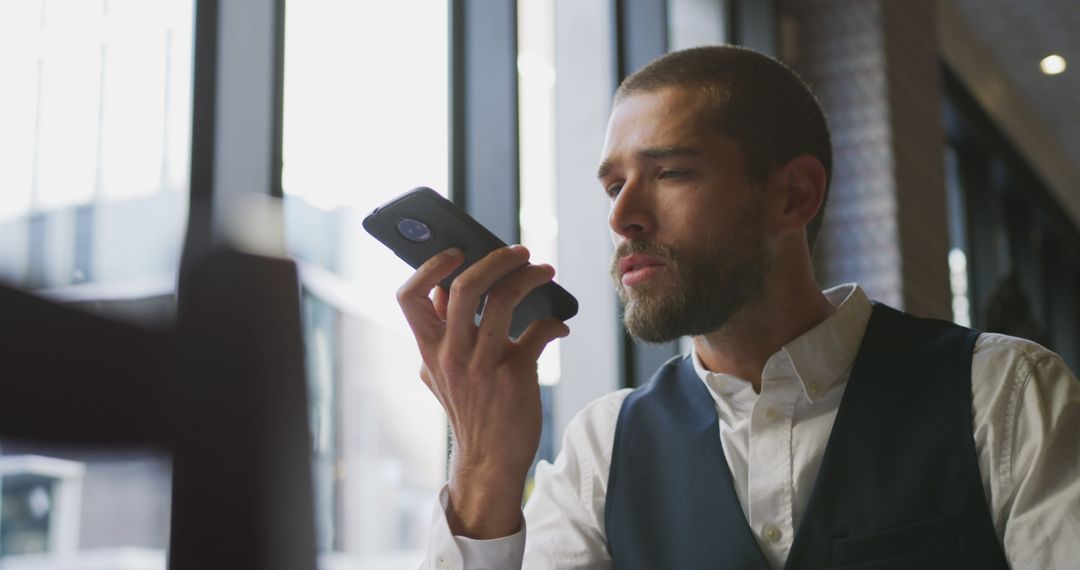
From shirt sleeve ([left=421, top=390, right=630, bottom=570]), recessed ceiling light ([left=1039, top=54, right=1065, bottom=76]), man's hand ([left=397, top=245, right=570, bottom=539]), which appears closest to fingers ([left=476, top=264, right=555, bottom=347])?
man's hand ([left=397, top=245, right=570, bottom=539])

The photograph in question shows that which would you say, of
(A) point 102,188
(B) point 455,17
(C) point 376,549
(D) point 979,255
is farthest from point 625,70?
(D) point 979,255

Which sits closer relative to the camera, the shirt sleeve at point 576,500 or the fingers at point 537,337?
the fingers at point 537,337

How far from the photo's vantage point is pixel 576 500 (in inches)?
59.3

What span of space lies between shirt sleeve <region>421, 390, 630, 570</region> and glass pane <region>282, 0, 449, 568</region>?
0.96ft

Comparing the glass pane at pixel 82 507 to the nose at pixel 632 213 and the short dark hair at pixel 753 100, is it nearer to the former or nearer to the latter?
the nose at pixel 632 213

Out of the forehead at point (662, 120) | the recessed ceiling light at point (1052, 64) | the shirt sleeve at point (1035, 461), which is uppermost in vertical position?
the recessed ceiling light at point (1052, 64)

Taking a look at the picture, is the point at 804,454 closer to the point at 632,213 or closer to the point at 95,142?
the point at 632,213

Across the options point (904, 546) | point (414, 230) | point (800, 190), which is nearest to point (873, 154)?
point (800, 190)

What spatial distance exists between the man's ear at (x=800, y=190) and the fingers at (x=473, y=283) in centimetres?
49

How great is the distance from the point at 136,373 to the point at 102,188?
250 millimetres

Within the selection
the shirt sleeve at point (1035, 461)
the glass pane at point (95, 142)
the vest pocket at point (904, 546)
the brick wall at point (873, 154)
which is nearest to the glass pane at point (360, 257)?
the glass pane at point (95, 142)

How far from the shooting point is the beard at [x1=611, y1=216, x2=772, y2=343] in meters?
1.45

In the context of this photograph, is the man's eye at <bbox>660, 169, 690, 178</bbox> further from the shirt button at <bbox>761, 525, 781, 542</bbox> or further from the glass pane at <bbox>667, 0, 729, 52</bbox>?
the glass pane at <bbox>667, 0, 729, 52</bbox>

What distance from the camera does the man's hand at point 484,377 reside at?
4.17 feet
